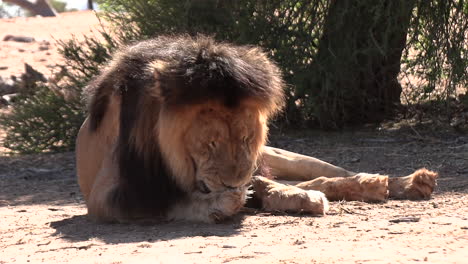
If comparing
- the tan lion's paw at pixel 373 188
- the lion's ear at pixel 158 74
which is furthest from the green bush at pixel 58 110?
the lion's ear at pixel 158 74

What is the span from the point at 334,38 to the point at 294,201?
4.78 m

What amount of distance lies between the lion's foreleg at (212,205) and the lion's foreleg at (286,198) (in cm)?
48

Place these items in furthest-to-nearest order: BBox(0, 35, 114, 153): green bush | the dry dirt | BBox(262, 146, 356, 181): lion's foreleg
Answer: BBox(0, 35, 114, 153): green bush → BBox(262, 146, 356, 181): lion's foreleg → the dry dirt

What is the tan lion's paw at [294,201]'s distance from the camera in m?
5.71

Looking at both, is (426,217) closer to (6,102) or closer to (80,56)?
(80,56)

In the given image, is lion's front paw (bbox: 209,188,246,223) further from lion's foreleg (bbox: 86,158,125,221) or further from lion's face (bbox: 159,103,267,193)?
lion's foreleg (bbox: 86,158,125,221)

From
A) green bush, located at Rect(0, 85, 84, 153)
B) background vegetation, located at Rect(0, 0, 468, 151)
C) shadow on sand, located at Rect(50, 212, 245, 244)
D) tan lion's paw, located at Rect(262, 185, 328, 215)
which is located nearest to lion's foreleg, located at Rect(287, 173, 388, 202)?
tan lion's paw, located at Rect(262, 185, 328, 215)

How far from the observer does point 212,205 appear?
536 centimetres

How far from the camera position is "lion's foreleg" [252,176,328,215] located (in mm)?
5711

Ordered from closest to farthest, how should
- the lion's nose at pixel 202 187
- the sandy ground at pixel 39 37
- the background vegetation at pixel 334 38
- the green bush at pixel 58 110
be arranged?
the lion's nose at pixel 202 187
the background vegetation at pixel 334 38
the green bush at pixel 58 110
the sandy ground at pixel 39 37

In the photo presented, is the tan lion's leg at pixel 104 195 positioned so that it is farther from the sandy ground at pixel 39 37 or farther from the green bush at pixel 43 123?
the sandy ground at pixel 39 37

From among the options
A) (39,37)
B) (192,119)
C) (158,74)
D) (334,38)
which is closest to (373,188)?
(192,119)

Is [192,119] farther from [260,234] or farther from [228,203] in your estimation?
[260,234]

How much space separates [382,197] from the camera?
6195 millimetres
